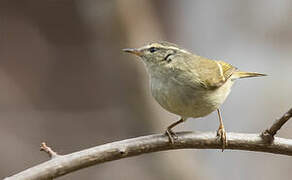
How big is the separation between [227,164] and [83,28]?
2.57m

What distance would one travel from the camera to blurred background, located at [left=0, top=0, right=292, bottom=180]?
18.3 ft

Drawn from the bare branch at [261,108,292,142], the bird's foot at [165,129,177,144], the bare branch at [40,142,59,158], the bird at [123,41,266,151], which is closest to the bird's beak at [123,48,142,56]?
the bird at [123,41,266,151]

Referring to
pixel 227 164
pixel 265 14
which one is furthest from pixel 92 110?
pixel 265 14

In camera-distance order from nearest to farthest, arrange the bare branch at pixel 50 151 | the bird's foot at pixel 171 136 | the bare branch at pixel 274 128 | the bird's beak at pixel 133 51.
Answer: the bare branch at pixel 274 128 < the bare branch at pixel 50 151 < the bird's foot at pixel 171 136 < the bird's beak at pixel 133 51

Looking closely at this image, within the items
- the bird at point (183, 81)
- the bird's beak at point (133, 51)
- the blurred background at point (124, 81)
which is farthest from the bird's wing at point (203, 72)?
the blurred background at point (124, 81)

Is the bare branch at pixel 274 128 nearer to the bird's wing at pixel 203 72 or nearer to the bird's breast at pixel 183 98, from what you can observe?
the bird's breast at pixel 183 98

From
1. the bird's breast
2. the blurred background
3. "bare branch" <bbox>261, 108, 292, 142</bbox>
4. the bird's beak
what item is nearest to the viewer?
"bare branch" <bbox>261, 108, 292, 142</bbox>

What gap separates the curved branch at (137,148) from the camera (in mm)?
2412

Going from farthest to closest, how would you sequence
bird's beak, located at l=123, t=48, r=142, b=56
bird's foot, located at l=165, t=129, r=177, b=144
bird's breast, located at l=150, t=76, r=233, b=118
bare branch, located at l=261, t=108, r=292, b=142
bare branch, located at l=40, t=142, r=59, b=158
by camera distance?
bird's beak, located at l=123, t=48, r=142, b=56 → bird's breast, located at l=150, t=76, r=233, b=118 → bird's foot, located at l=165, t=129, r=177, b=144 → bare branch, located at l=40, t=142, r=59, b=158 → bare branch, located at l=261, t=108, r=292, b=142

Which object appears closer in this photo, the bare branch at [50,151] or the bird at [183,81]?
the bare branch at [50,151]

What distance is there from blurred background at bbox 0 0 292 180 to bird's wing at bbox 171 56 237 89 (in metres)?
1.90

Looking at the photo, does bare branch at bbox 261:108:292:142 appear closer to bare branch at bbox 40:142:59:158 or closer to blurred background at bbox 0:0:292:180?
bare branch at bbox 40:142:59:158

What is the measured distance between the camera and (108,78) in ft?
21.7

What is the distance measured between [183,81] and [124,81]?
Result: 252cm
